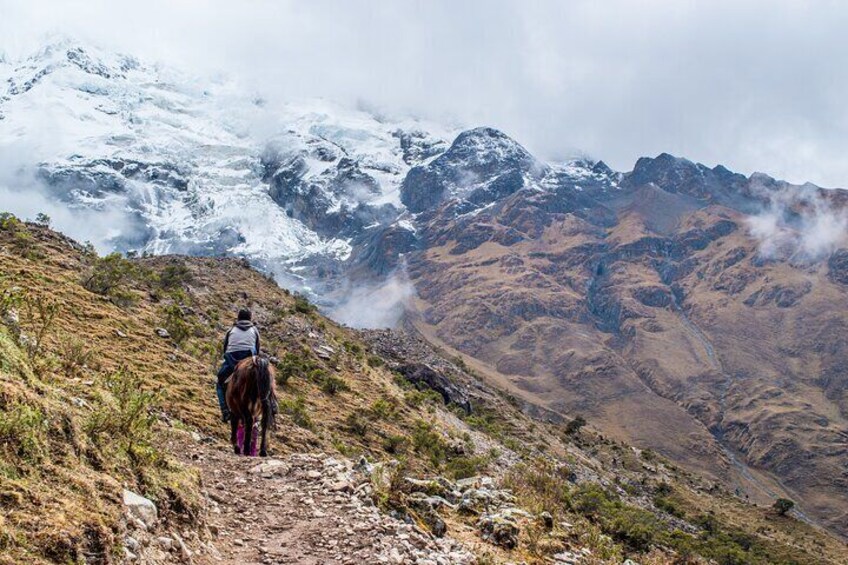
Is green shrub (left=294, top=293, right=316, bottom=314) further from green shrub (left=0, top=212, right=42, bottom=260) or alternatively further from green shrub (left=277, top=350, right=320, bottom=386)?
green shrub (left=0, top=212, right=42, bottom=260)

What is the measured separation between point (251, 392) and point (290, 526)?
4.80 m

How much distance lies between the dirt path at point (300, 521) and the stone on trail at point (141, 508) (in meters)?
0.82

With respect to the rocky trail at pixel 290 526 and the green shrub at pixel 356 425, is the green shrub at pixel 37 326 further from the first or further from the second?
the green shrub at pixel 356 425

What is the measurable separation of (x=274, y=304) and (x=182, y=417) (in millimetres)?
39143

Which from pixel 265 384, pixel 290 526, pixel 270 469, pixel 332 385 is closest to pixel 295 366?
pixel 332 385

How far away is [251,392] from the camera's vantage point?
14664 millimetres

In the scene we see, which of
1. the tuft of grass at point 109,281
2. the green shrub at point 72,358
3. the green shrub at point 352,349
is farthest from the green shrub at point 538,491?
the green shrub at point 352,349

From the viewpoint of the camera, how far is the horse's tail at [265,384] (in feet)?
48.1

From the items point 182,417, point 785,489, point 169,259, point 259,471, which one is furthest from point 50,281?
point 785,489

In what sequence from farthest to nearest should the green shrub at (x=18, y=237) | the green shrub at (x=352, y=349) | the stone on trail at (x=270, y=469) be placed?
1. the green shrub at (x=352, y=349)
2. the green shrub at (x=18, y=237)
3. the stone on trail at (x=270, y=469)

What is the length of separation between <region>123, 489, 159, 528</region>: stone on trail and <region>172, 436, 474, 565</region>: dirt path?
0.82 metres

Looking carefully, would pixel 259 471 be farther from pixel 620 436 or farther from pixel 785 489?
pixel 785 489

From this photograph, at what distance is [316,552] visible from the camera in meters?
9.43

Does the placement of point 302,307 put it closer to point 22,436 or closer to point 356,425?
point 356,425
